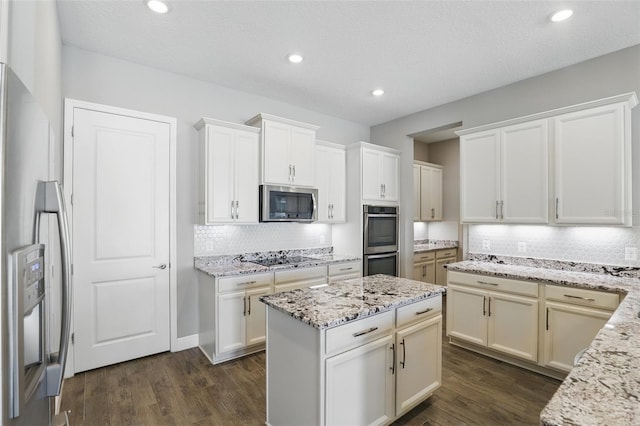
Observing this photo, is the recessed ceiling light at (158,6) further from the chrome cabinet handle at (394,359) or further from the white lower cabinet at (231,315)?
the chrome cabinet handle at (394,359)

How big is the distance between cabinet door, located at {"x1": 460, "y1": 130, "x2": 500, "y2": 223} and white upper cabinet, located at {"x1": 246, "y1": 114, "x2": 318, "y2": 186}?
71.1 inches

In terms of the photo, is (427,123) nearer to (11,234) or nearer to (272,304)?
(272,304)

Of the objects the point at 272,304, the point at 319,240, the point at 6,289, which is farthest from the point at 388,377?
the point at 319,240

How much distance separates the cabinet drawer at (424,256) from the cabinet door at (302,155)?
7.84ft

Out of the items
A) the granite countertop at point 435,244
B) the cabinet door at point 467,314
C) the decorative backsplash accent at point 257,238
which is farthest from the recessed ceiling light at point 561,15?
the granite countertop at point 435,244

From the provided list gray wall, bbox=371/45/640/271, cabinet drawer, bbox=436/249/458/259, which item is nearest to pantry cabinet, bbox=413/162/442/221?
cabinet drawer, bbox=436/249/458/259

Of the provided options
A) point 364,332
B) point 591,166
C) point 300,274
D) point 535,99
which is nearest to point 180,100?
point 300,274

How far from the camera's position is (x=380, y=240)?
181 inches

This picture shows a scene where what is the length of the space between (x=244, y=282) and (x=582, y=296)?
3.00m

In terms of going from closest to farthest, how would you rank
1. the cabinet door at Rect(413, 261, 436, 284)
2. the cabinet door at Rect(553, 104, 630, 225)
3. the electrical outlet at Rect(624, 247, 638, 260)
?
the cabinet door at Rect(553, 104, 630, 225)
the electrical outlet at Rect(624, 247, 638, 260)
the cabinet door at Rect(413, 261, 436, 284)

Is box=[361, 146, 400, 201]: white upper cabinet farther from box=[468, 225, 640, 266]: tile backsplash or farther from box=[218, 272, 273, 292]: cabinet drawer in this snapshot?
box=[218, 272, 273, 292]: cabinet drawer

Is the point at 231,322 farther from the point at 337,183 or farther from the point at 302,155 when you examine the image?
the point at 337,183

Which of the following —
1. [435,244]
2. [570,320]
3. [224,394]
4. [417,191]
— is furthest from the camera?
[435,244]

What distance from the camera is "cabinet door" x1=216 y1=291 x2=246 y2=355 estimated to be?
311 centimetres
